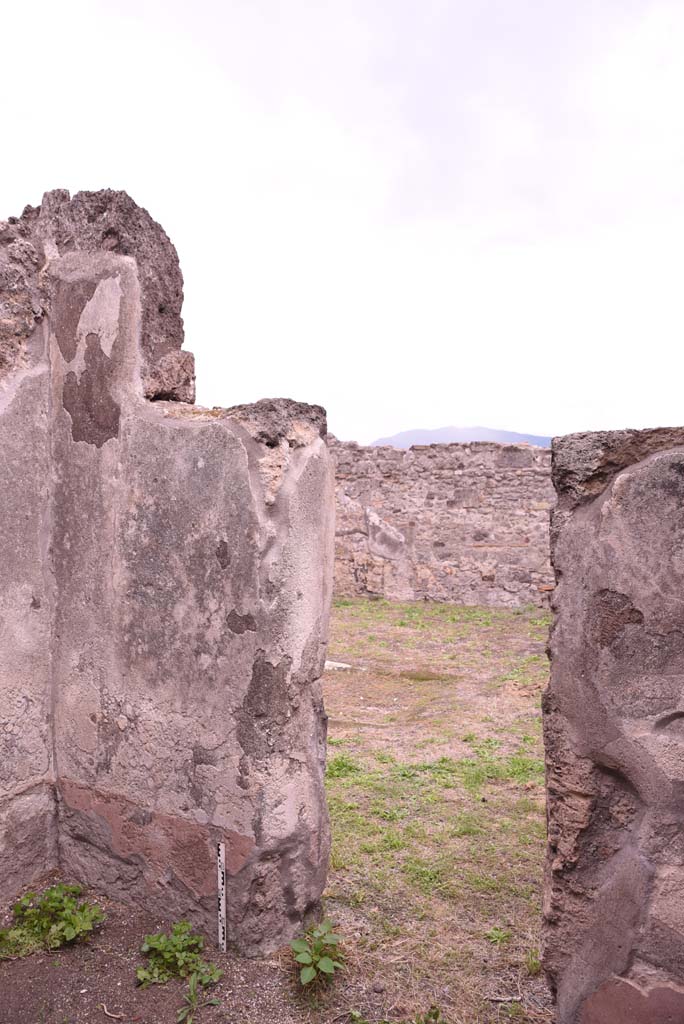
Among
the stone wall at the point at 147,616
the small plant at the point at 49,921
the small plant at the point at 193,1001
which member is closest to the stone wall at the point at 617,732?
the stone wall at the point at 147,616

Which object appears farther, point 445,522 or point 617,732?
point 445,522

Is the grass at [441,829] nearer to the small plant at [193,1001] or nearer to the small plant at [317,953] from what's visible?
the small plant at [317,953]

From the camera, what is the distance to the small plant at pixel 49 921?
8.75 ft

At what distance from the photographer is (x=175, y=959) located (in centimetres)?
257

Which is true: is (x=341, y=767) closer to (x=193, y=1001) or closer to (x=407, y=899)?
(x=407, y=899)

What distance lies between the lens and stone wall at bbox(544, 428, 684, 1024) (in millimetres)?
2029

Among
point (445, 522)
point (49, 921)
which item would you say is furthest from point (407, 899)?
point (445, 522)

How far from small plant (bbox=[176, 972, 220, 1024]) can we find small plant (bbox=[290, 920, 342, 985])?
29 cm

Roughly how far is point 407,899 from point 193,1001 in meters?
1.08

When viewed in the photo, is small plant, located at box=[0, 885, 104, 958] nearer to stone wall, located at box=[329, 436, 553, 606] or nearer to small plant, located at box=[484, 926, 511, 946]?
small plant, located at box=[484, 926, 511, 946]

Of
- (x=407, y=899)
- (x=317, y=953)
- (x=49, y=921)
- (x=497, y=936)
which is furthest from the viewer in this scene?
(x=407, y=899)

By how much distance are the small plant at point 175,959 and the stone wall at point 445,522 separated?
8758 mm

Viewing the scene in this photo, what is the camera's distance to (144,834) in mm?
2844

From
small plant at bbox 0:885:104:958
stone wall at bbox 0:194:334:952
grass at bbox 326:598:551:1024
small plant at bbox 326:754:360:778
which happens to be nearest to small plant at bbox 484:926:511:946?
grass at bbox 326:598:551:1024
